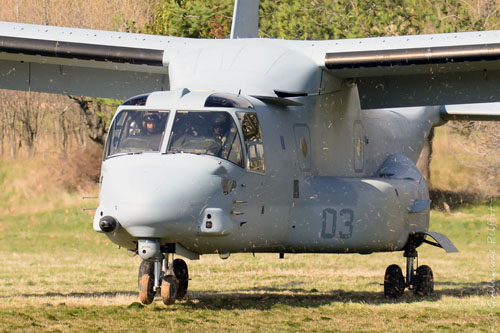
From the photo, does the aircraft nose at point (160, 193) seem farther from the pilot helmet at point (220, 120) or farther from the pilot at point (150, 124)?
the pilot helmet at point (220, 120)

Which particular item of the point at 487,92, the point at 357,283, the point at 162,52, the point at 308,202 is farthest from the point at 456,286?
the point at 162,52

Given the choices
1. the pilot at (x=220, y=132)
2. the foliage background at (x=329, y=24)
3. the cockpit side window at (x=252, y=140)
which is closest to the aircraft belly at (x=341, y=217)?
the cockpit side window at (x=252, y=140)

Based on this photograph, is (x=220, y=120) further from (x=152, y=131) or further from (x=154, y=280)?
(x=154, y=280)

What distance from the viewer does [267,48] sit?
1474 cm

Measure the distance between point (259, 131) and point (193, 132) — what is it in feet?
3.88

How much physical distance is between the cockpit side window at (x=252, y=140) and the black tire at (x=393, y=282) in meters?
4.05

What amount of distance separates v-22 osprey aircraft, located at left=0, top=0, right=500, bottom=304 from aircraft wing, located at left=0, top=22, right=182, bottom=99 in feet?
0.09

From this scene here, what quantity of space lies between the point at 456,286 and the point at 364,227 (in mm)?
5493

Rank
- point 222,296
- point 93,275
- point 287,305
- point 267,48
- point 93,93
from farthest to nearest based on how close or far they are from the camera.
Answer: point 93,275 → point 93,93 → point 222,296 → point 267,48 → point 287,305

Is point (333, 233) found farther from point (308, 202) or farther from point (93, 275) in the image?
point (93, 275)

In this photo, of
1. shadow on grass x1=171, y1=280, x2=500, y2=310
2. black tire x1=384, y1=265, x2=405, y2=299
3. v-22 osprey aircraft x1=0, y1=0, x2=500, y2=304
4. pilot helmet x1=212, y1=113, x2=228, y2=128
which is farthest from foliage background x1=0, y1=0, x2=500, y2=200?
pilot helmet x1=212, y1=113, x2=228, y2=128

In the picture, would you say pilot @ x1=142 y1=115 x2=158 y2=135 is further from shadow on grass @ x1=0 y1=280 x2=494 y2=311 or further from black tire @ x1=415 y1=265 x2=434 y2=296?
black tire @ x1=415 y1=265 x2=434 y2=296

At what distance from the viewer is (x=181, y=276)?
578 inches

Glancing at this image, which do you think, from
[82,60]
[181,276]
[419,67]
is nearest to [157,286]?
[181,276]
